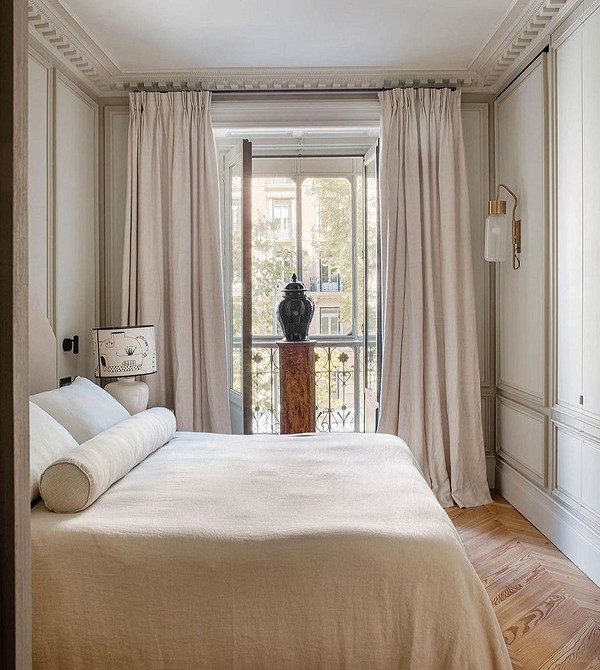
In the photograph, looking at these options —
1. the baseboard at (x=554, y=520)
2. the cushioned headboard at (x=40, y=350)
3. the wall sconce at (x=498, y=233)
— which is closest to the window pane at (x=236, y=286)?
the cushioned headboard at (x=40, y=350)

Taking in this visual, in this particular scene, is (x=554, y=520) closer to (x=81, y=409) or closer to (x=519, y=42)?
(x=81, y=409)

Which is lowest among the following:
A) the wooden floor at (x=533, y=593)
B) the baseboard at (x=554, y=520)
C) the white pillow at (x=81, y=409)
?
the wooden floor at (x=533, y=593)

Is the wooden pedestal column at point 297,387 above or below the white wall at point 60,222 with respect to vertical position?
below

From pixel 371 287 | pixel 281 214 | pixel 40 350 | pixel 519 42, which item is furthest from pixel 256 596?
pixel 281 214

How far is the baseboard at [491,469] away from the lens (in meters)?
3.90

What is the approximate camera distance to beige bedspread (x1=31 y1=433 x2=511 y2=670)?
56.2 inches

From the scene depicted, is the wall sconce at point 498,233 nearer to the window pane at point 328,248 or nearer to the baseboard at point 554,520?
the baseboard at point 554,520

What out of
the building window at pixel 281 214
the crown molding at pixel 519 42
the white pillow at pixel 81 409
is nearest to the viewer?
the white pillow at pixel 81 409

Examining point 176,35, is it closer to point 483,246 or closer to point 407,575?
point 483,246

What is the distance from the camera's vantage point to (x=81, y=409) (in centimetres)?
231

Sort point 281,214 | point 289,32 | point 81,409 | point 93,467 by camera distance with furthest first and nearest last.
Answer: point 281,214 < point 289,32 < point 81,409 < point 93,467

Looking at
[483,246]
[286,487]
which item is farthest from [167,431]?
[483,246]

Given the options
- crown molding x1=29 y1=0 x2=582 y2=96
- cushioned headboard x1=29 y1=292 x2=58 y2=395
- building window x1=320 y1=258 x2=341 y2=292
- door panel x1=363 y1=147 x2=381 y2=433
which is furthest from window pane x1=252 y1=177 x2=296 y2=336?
cushioned headboard x1=29 y1=292 x2=58 y2=395

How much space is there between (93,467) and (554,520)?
241 cm
